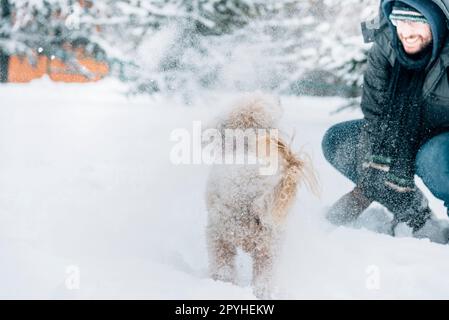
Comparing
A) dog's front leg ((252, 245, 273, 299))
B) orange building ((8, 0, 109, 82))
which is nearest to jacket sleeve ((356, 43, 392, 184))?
dog's front leg ((252, 245, 273, 299))

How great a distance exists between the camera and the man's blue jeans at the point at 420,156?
98.8 inches

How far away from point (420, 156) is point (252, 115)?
39.0 inches

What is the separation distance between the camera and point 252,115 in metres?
2.06

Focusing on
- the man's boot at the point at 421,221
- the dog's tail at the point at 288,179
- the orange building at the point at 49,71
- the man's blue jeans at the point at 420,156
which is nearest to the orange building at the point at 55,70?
the orange building at the point at 49,71

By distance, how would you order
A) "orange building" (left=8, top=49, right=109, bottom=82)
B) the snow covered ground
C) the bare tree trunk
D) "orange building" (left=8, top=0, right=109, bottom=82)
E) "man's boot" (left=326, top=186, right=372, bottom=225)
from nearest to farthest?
the snow covered ground → "man's boot" (left=326, top=186, right=372, bottom=225) → the bare tree trunk → "orange building" (left=8, top=0, right=109, bottom=82) → "orange building" (left=8, top=49, right=109, bottom=82)

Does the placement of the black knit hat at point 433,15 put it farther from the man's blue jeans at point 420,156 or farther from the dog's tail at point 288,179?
the dog's tail at point 288,179

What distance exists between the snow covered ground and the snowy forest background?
156 centimetres

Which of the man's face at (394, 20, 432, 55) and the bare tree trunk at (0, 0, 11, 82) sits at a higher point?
the bare tree trunk at (0, 0, 11, 82)

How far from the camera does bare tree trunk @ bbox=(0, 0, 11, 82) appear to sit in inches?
236

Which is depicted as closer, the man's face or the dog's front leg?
the dog's front leg

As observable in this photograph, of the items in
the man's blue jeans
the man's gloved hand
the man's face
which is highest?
the man's face

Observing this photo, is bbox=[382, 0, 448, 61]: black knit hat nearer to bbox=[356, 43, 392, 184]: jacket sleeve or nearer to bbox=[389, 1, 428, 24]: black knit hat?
bbox=[389, 1, 428, 24]: black knit hat
